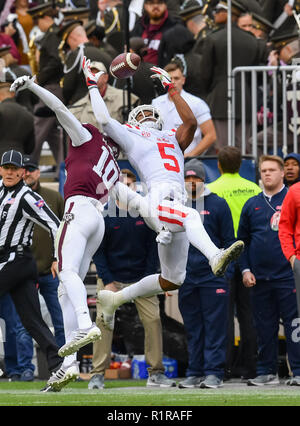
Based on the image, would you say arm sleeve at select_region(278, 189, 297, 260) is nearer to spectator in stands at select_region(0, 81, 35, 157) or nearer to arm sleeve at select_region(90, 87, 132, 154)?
arm sleeve at select_region(90, 87, 132, 154)

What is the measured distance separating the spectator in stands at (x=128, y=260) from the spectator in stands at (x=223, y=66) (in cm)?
232


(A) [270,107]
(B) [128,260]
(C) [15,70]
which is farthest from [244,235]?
(C) [15,70]

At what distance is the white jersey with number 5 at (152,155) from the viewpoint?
1046cm

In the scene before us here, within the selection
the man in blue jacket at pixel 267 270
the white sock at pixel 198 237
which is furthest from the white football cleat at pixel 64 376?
the man in blue jacket at pixel 267 270

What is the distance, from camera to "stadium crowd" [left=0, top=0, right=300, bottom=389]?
39.4 feet

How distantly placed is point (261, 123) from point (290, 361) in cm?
348

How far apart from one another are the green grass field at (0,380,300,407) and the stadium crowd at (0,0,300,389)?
50 cm

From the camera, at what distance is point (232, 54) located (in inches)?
565

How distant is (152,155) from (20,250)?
7.57ft

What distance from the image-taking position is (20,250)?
12.3 metres

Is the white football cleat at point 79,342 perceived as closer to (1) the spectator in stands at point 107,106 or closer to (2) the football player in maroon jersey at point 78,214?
(2) the football player in maroon jersey at point 78,214

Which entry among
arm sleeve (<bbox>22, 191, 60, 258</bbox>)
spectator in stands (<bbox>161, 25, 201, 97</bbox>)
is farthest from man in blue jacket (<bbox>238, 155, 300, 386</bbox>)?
spectator in stands (<bbox>161, 25, 201, 97</bbox>)
